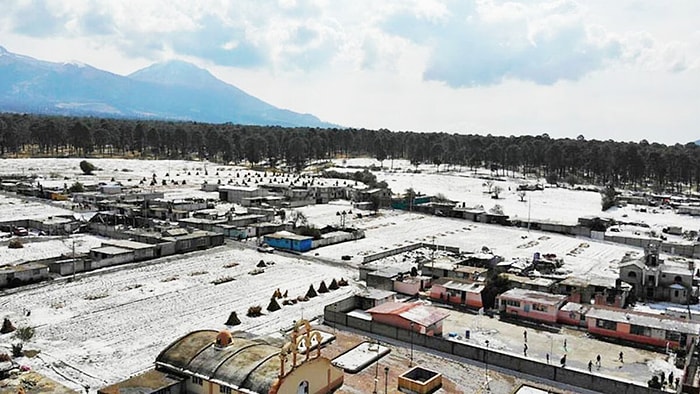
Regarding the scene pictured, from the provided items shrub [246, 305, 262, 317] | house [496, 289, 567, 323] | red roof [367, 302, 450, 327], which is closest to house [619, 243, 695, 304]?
house [496, 289, 567, 323]

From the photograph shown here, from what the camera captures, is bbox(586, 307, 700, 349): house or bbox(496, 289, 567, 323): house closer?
bbox(586, 307, 700, 349): house

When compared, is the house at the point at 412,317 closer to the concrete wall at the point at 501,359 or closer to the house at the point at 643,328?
the concrete wall at the point at 501,359

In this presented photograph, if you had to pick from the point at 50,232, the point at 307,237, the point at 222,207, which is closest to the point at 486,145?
the point at 222,207

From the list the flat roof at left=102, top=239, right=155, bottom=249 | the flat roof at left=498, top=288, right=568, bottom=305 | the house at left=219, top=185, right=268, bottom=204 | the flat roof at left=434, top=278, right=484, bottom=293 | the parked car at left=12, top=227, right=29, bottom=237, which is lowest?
the parked car at left=12, top=227, right=29, bottom=237

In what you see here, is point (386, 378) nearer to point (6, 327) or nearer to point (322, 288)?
point (322, 288)

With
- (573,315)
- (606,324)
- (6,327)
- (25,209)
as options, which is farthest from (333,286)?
(25,209)

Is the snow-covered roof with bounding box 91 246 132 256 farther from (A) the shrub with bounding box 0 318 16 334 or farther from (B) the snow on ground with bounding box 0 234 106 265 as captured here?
(A) the shrub with bounding box 0 318 16 334

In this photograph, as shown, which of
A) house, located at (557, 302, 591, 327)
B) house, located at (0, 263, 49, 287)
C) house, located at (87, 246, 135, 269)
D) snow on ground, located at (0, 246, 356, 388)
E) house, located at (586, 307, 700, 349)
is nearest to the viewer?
snow on ground, located at (0, 246, 356, 388)
